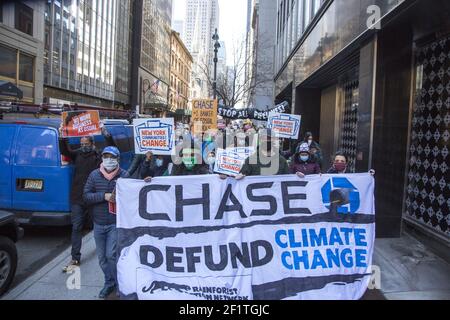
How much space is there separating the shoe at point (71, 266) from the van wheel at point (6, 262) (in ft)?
2.50

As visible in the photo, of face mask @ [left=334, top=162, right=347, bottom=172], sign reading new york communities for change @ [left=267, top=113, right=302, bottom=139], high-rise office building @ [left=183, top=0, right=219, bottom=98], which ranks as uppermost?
high-rise office building @ [left=183, top=0, right=219, bottom=98]

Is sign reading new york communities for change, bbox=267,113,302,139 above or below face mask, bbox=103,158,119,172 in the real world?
above

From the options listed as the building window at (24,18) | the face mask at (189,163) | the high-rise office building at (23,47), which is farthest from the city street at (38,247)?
the building window at (24,18)

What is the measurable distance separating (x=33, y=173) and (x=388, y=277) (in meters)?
5.83

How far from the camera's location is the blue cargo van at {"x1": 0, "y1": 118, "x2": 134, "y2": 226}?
7.35m

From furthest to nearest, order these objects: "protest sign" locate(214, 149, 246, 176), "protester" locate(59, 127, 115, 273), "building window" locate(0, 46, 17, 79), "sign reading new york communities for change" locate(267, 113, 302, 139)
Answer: "building window" locate(0, 46, 17, 79) < "sign reading new york communities for change" locate(267, 113, 302, 139) < "protest sign" locate(214, 149, 246, 176) < "protester" locate(59, 127, 115, 273)

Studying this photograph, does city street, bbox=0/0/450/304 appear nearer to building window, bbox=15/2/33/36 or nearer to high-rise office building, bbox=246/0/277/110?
building window, bbox=15/2/33/36

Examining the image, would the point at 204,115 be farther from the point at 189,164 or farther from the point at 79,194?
the point at 79,194

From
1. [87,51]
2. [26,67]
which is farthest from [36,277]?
[87,51]

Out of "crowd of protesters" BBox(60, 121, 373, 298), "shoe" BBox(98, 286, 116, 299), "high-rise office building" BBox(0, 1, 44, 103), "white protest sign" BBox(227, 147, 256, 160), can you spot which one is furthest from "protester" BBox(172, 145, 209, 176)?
"high-rise office building" BBox(0, 1, 44, 103)

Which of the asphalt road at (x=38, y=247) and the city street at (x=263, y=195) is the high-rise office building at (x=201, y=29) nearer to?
the city street at (x=263, y=195)

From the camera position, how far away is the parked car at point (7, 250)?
197 inches

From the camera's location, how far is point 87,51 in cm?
3459

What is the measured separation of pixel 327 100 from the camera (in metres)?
16.5
